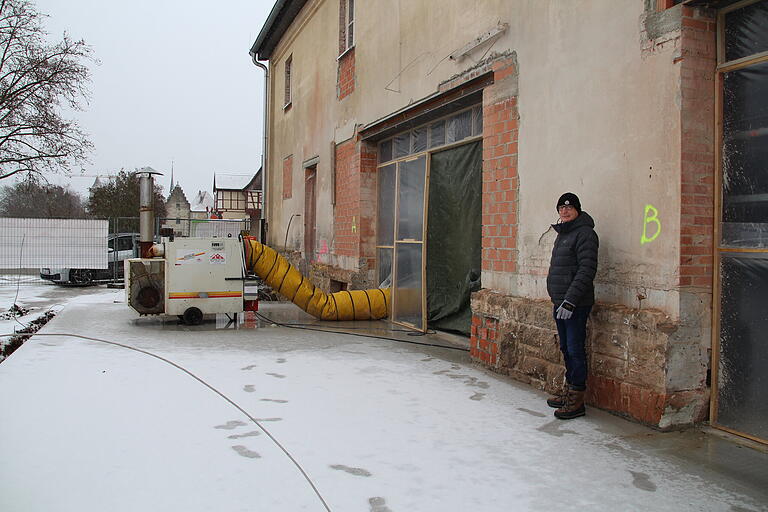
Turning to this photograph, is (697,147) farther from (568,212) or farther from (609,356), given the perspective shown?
(609,356)

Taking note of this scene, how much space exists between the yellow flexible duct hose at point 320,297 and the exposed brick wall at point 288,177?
19.3ft

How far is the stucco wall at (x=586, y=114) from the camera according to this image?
430 cm

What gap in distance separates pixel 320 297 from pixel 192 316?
1970mm

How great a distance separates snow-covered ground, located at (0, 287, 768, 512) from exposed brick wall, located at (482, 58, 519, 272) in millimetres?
1246

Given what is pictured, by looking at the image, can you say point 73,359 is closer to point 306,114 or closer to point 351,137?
A: point 351,137

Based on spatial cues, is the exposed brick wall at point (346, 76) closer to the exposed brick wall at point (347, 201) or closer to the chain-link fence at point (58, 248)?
the exposed brick wall at point (347, 201)

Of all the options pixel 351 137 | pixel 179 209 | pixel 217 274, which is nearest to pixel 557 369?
pixel 217 274

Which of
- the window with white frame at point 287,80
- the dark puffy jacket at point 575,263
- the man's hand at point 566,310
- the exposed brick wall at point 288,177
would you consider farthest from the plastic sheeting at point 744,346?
the window with white frame at point 287,80

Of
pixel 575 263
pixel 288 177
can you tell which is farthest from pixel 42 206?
pixel 575 263

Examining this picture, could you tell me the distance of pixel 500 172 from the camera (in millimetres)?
Answer: 6176

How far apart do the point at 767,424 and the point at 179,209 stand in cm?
7557

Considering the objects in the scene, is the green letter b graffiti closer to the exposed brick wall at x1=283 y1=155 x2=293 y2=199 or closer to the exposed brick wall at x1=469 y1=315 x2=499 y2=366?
the exposed brick wall at x1=469 y1=315 x2=499 y2=366

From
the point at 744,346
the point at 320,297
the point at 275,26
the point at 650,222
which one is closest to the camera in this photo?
the point at 744,346

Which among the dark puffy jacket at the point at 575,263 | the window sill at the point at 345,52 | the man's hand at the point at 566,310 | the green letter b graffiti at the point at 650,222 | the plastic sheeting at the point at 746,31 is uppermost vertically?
the window sill at the point at 345,52
